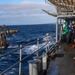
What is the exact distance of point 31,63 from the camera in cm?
762

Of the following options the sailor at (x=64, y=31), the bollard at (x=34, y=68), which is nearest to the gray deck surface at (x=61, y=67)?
the bollard at (x=34, y=68)

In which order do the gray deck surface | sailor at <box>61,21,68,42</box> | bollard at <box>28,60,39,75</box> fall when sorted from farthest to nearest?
1. sailor at <box>61,21,68,42</box>
2. the gray deck surface
3. bollard at <box>28,60,39,75</box>

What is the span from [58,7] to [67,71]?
16823 millimetres

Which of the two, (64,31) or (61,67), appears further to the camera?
(64,31)

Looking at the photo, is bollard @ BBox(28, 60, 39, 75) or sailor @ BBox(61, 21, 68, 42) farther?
sailor @ BBox(61, 21, 68, 42)

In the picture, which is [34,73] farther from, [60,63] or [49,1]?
[49,1]

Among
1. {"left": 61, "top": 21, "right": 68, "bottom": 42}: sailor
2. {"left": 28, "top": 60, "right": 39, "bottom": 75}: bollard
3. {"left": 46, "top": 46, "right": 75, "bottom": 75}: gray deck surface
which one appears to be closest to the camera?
{"left": 28, "top": 60, "right": 39, "bottom": 75}: bollard

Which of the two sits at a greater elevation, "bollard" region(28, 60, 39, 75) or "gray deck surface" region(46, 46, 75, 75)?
"bollard" region(28, 60, 39, 75)

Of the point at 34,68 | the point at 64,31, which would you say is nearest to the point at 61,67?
the point at 34,68

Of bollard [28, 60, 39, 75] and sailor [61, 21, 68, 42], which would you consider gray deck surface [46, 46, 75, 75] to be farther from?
sailor [61, 21, 68, 42]

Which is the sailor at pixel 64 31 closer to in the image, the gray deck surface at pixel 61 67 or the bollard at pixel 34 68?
the gray deck surface at pixel 61 67

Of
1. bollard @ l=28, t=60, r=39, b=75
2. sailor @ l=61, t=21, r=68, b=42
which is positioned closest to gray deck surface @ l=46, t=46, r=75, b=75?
bollard @ l=28, t=60, r=39, b=75

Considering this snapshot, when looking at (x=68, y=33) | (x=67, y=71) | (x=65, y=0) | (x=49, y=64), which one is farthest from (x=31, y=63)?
(x=65, y=0)

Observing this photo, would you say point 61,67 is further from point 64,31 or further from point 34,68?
point 64,31
